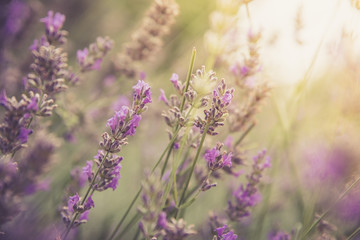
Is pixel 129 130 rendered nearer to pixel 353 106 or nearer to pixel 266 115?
pixel 353 106

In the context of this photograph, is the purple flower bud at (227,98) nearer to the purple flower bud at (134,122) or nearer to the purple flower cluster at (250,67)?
the purple flower bud at (134,122)

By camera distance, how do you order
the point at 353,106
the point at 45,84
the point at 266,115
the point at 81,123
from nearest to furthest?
1. the point at 45,84
2. the point at 353,106
3. the point at 81,123
4. the point at 266,115

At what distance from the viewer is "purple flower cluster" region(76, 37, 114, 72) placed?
1.24 meters

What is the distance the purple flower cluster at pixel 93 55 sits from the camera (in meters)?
1.24

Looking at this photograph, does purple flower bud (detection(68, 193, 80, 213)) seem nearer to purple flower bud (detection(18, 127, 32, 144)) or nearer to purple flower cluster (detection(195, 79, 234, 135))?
purple flower bud (detection(18, 127, 32, 144))

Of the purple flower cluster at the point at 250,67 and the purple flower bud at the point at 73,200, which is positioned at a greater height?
the purple flower cluster at the point at 250,67

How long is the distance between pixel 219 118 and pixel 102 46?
71cm

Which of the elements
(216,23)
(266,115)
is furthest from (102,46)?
(266,115)

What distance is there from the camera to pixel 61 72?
A: 963mm

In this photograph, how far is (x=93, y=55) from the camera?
128 cm

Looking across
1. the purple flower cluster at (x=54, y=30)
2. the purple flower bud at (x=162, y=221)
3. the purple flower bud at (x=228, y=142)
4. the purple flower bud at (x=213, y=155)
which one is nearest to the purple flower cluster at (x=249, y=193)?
the purple flower bud at (x=228, y=142)

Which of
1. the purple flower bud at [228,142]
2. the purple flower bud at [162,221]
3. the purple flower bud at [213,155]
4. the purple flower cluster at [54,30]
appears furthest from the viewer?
the purple flower bud at [228,142]

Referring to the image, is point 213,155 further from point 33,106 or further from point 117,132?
point 33,106

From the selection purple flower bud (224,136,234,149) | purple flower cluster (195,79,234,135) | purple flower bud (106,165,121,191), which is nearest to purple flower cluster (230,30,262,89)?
purple flower bud (224,136,234,149)
